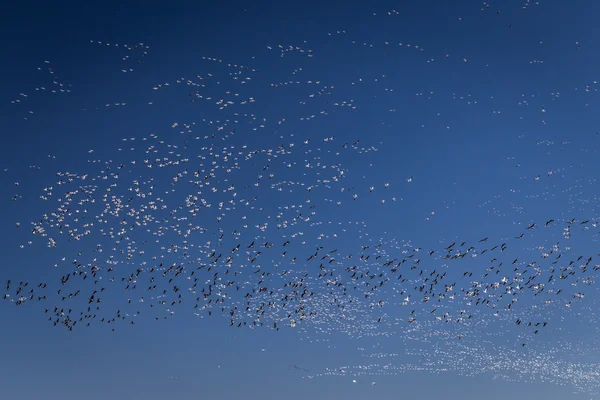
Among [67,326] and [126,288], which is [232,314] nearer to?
[126,288]

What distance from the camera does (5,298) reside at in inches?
1083

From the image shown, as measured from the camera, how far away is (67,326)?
3002 cm

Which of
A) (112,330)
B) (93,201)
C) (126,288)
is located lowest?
(112,330)

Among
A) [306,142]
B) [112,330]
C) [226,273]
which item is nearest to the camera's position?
[306,142]

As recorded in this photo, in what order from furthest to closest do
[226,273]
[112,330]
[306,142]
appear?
[226,273] < [112,330] < [306,142]

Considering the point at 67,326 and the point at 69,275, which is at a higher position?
the point at 69,275

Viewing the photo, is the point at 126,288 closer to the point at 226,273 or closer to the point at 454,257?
the point at 226,273

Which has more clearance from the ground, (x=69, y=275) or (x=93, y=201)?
(x=93, y=201)

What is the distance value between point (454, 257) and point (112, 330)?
54.8 feet

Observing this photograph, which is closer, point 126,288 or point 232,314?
point 126,288

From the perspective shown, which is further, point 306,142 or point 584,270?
point 584,270

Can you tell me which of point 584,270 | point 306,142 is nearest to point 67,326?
point 306,142

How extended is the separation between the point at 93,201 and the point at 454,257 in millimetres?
17712

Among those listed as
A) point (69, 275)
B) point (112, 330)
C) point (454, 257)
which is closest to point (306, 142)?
point (454, 257)
